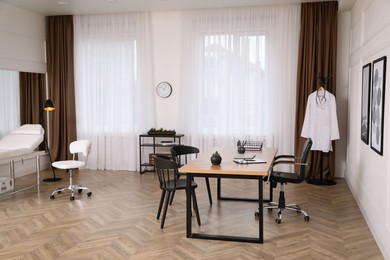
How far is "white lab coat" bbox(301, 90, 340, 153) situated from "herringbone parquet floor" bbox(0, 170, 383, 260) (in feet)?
2.37

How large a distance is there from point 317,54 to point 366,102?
2.21 meters

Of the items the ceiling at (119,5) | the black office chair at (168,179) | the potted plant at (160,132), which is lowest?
the black office chair at (168,179)

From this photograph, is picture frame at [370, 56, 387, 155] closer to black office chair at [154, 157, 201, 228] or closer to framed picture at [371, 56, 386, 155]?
framed picture at [371, 56, 386, 155]

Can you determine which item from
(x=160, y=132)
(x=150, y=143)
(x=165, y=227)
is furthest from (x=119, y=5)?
(x=165, y=227)

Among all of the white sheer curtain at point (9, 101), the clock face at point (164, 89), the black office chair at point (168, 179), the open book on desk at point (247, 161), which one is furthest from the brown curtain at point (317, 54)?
the white sheer curtain at point (9, 101)

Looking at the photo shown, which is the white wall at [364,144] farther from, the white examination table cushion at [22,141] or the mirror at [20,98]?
the mirror at [20,98]

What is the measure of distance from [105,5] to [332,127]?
4.24 metres

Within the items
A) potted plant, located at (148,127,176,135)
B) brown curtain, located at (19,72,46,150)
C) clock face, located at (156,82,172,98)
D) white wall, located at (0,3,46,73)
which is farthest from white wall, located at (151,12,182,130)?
brown curtain, located at (19,72,46,150)

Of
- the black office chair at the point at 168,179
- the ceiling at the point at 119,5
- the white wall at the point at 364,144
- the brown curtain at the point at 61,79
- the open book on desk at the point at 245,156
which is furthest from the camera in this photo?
the brown curtain at the point at 61,79

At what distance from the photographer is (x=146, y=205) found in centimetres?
532

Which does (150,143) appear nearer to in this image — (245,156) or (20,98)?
(20,98)

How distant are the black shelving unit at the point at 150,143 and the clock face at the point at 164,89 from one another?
0.81 meters

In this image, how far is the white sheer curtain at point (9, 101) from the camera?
7.23 metres

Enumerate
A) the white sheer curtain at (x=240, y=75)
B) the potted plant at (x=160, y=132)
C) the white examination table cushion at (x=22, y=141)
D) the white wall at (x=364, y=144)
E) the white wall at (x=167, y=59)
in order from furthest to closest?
1. the white wall at (x=167, y=59)
2. the potted plant at (x=160, y=132)
3. the white sheer curtain at (x=240, y=75)
4. the white examination table cushion at (x=22, y=141)
5. the white wall at (x=364, y=144)
